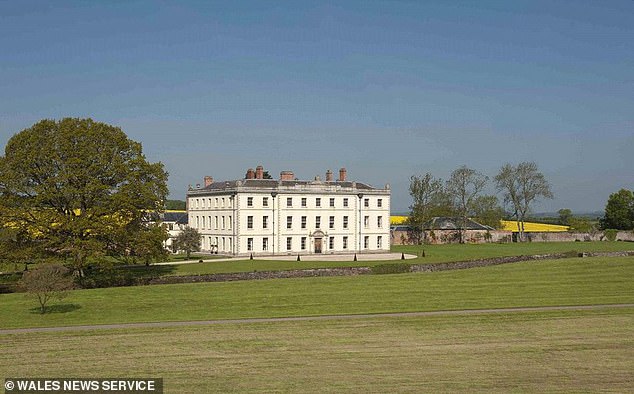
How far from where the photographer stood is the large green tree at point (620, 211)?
114m

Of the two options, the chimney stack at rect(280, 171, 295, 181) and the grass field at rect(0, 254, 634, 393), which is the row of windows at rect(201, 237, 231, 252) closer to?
the chimney stack at rect(280, 171, 295, 181)

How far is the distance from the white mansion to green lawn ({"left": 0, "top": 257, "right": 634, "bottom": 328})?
28.4 metres

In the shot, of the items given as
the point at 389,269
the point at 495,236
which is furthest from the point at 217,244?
the point at 495,236

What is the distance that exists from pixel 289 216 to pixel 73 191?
35349 millimetres

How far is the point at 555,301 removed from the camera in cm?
3900

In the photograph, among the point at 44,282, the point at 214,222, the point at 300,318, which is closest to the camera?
the point at 300,318

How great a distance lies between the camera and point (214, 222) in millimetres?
81000

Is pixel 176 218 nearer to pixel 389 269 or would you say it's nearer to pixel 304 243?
pixel 304 243

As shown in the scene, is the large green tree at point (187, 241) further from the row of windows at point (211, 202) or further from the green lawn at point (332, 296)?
the green lawn at point (332, 296)

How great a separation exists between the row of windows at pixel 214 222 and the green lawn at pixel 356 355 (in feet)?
155

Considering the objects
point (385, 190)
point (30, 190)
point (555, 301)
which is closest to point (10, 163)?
point (30, 190)

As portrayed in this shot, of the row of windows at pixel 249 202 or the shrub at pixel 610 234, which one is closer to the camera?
the row of windows at pixel 249 202

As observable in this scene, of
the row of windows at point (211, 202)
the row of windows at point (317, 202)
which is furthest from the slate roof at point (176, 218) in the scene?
the row of windows at point (317, 202)

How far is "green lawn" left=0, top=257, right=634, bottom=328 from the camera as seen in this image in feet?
114
